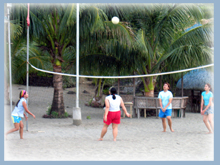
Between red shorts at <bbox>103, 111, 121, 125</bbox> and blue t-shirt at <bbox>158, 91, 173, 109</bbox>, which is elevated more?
blue t-shirt at <bbox>158, 91, 173, 109</bbox>

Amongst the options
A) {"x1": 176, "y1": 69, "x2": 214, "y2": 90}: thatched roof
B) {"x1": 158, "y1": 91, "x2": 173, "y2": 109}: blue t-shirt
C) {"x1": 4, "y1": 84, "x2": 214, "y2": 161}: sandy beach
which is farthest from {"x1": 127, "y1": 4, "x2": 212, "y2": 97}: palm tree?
{"x1": 158, "y1": 91, "x2": 173, "y2": 109}: blue t-shirt

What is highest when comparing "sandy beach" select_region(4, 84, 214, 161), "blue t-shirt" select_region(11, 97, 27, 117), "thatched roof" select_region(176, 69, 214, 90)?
"thatched roof" select_region(176, 69, 214, 90)

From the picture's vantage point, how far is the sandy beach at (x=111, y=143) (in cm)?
633

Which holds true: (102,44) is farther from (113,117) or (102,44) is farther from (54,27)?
(113,117)

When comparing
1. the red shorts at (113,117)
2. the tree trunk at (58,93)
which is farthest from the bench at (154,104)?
the red shorts at (113,117)

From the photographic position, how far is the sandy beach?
20.8 ft

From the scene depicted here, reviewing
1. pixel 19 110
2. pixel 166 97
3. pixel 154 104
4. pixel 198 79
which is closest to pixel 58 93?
pixel 154 104

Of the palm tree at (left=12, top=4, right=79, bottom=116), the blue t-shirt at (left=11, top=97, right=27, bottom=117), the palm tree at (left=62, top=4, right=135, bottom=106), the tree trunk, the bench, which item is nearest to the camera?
the blue t-shirt at (left=11, top=97, right=27, bottom=117)

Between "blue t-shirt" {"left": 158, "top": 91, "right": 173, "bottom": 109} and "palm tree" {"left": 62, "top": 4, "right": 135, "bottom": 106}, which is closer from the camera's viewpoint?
"blue t-shirt" {"left": 158, "top": 91, "right": 173, "bottom": 109}

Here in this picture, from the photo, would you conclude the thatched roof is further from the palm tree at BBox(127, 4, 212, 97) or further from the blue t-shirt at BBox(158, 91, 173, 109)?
the blue t-shirt at BBox(158, 91, 173, 109)

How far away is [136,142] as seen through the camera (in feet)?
26.0

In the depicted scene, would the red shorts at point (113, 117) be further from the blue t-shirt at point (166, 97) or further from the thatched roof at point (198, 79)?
the thatched roof at point (198, 79)

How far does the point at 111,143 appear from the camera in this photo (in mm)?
7703

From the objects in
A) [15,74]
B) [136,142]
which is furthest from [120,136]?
[15,74]
